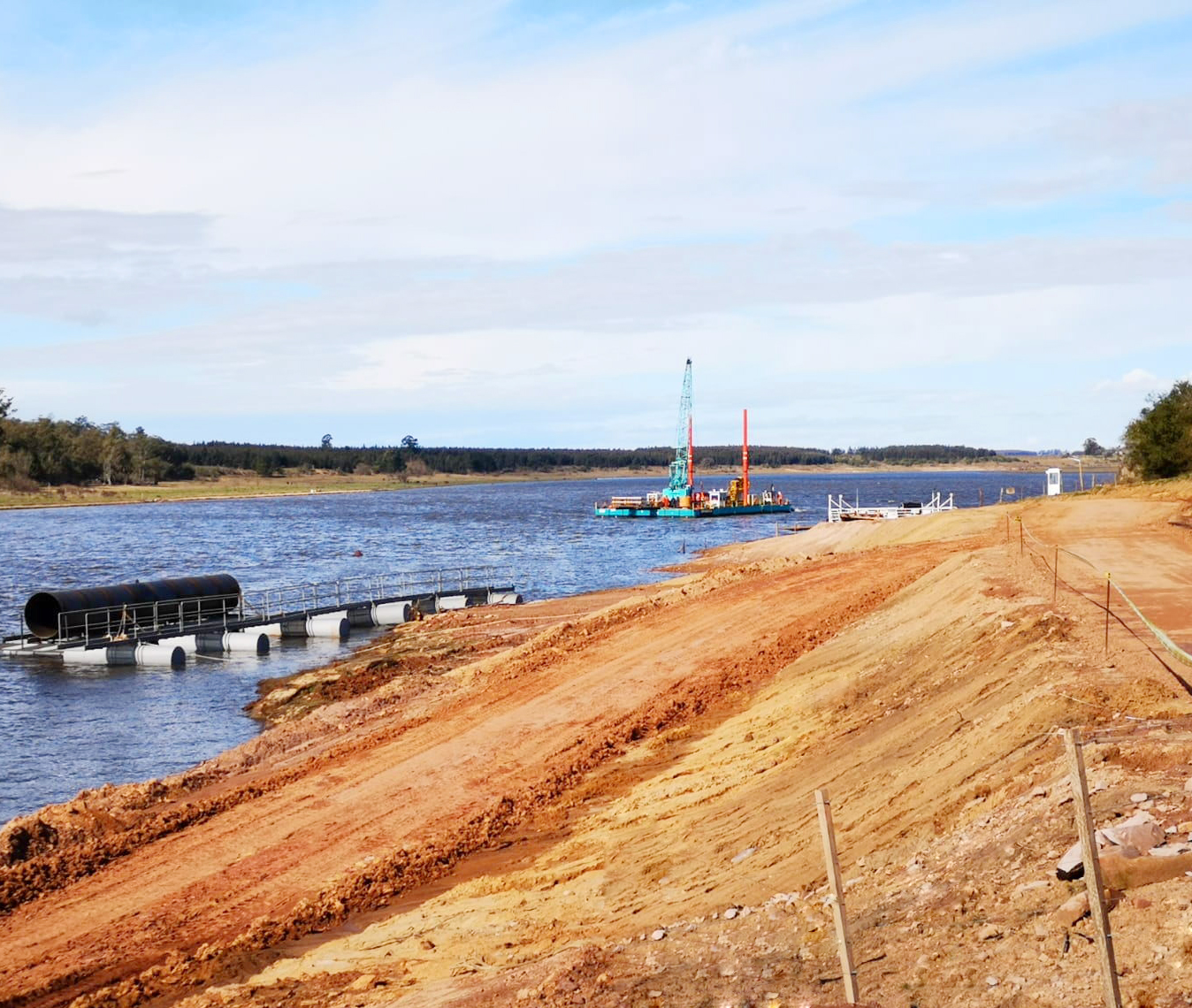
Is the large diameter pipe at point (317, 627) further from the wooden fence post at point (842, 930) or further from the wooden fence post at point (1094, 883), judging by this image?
the wooden fence post at point (1094, 883)

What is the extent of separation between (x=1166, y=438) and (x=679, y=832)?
49.0 m

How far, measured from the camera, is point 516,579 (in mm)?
57406

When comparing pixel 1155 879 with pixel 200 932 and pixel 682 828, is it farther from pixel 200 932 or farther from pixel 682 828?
pixel 200 932

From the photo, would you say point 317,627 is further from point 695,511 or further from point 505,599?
point 695,511

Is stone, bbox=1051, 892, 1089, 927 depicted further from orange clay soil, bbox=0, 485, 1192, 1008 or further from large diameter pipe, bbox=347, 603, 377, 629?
large diameter pipe, bbox=347, 603, 377, 629

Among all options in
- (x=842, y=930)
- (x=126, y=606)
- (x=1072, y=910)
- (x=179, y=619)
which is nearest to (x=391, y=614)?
(x=179, y=619)

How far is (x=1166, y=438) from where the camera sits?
54.6 metres

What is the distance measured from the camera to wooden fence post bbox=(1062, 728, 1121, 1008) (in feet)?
19.7

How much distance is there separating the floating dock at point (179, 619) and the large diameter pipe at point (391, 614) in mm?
32

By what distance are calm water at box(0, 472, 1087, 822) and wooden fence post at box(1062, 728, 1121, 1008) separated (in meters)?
18.1

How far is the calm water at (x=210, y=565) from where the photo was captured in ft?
81.4

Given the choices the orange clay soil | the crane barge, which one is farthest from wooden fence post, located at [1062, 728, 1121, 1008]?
the crane barge

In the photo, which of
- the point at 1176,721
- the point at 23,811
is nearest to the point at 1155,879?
the point at 1176,721

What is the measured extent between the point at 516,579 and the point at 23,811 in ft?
126
